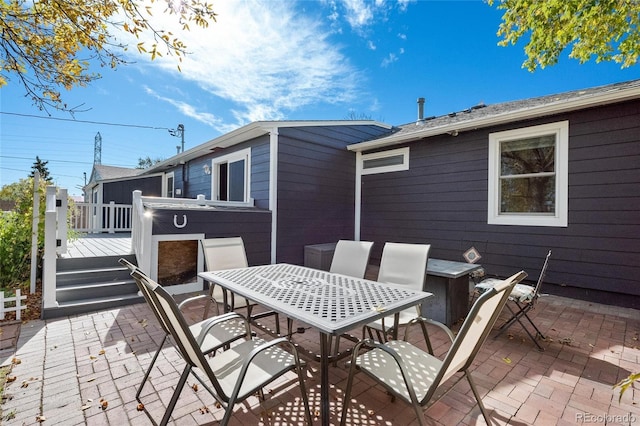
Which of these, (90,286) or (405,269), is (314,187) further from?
(90,286)

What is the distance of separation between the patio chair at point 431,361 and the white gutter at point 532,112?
162 inches

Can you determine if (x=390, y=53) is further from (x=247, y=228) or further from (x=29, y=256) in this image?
(x=29, y=256)

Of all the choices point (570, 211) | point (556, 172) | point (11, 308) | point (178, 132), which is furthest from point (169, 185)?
point (570, 211)

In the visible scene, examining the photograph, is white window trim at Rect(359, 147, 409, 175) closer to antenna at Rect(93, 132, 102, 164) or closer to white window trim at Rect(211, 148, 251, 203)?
white window trim at Rect(211, 148, 251, 203)

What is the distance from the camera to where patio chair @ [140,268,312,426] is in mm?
1415

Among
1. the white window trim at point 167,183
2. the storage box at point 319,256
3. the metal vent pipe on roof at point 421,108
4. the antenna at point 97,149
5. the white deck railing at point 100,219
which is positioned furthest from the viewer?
the antenna at point 97,149

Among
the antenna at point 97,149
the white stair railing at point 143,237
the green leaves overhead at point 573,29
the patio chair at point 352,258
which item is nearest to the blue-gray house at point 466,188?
the white stair railing at point 143,237

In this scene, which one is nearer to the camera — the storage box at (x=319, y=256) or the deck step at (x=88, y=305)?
the deck step at (x=88, y=305)

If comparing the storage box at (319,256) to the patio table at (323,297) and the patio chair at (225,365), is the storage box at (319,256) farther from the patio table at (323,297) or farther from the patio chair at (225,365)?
the patio chair at (225,365)

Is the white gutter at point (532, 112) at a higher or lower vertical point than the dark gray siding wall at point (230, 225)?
higher

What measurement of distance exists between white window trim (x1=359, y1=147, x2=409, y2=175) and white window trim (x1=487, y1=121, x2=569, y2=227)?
1704mm

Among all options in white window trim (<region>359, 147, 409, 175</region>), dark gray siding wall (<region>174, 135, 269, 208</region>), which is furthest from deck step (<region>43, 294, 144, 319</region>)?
white window trim (<region>359, 147, 409, 175</region>)

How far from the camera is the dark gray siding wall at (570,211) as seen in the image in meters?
4.05

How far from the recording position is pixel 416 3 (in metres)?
6.26
